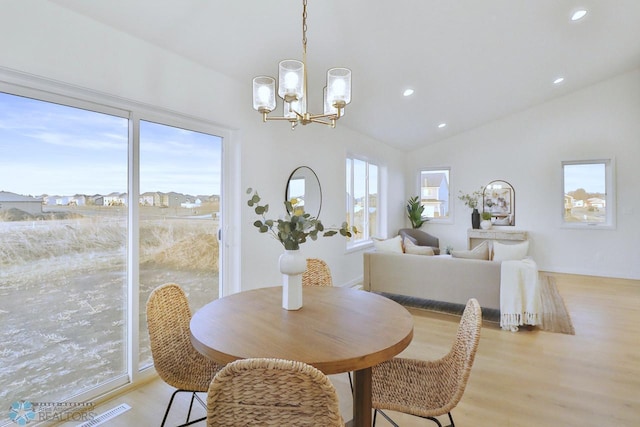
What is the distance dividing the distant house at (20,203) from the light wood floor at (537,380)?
1302 millimetres

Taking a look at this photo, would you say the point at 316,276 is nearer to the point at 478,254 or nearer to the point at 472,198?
the point at 478,254

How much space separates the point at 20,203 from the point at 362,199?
458 centimetres

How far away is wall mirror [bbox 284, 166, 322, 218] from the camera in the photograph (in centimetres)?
380

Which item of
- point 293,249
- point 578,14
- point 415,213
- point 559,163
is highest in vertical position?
point 578,14

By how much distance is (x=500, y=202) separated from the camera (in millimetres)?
6676

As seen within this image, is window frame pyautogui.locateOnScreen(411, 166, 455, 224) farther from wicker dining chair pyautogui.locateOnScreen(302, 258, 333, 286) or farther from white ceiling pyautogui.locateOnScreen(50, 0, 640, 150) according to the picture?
wicker dining chair pyautogui.locateOnScreen(302, 258, 333, 286)

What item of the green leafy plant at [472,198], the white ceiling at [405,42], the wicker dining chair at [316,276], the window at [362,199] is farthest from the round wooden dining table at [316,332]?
the green leafy plant at [472,198]

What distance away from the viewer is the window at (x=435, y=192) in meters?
7.28

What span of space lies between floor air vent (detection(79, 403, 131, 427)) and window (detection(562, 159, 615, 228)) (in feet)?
23.1

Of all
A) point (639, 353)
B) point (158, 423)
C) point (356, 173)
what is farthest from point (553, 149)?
point (158, 423)

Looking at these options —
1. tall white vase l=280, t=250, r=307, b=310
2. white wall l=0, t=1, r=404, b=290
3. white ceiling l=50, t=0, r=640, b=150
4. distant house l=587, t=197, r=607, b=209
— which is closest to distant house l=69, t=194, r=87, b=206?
white wall l=0, t=1, r=404, b=290

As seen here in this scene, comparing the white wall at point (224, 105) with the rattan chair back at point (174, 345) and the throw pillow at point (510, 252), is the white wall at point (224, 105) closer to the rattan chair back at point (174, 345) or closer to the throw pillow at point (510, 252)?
the rattan chair back at point (174, 345)

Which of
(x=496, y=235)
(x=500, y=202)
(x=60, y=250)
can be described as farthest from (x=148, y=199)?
(x=500, y=202)

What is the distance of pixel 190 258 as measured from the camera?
2.80 m
